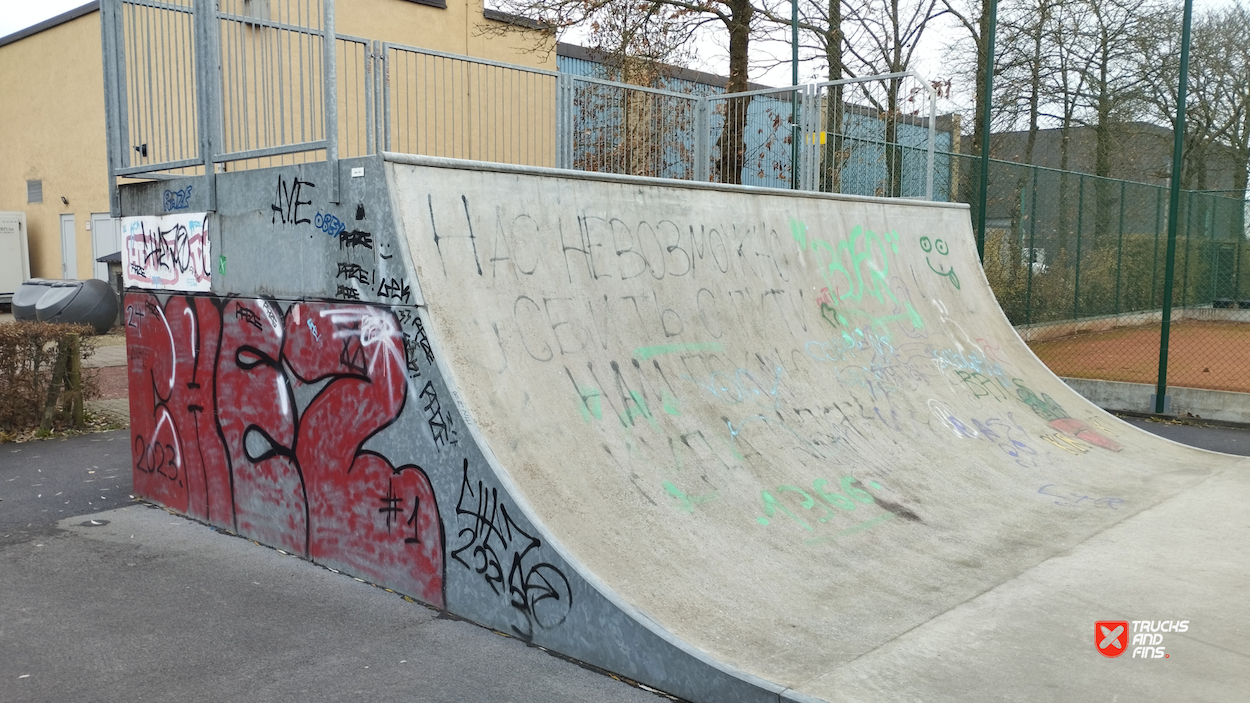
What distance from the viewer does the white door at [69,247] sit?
2203 cm

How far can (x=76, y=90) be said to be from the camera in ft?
67.7

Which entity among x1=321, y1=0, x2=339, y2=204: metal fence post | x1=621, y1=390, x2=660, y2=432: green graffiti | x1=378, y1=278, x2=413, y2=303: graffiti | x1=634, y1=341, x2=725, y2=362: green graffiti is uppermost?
x1=321, y1=0, x2=339, y2=204: metal fence post

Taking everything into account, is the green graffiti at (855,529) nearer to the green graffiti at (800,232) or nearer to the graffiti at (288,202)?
the green graffiti at (800,232)

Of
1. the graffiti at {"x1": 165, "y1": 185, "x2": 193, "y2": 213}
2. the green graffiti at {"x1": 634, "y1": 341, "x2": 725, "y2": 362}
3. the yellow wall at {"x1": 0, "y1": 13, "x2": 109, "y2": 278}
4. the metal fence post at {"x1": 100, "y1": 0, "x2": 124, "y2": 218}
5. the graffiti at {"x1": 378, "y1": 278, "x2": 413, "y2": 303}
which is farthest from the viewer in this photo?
the yellow wall at {"x1": 0, "y1": 13, "x2": 109, "y2": 278}

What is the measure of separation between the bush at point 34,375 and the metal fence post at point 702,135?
6603 mm

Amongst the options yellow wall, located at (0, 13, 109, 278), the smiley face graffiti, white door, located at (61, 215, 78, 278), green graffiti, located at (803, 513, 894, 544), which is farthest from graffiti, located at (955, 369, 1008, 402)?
white door, located at (61, 215, 78, 278)

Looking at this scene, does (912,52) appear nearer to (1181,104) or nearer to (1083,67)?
(1083,67)

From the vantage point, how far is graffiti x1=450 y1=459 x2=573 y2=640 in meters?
3.96

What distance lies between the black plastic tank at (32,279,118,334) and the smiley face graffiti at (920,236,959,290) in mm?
14997

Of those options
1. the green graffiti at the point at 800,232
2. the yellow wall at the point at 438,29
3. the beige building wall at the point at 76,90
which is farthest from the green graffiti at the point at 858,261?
the beige building wall at the point at 76,90

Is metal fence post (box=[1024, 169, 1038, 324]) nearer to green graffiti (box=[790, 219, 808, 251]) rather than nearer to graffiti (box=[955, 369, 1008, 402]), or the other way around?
graffiti (box=[955, 369, 1008, 402])

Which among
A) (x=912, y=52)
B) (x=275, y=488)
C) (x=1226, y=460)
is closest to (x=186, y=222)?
(x=275, y=488)

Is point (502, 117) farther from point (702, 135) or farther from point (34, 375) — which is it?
point (34, 375)

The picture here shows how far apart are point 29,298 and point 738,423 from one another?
1802cm
